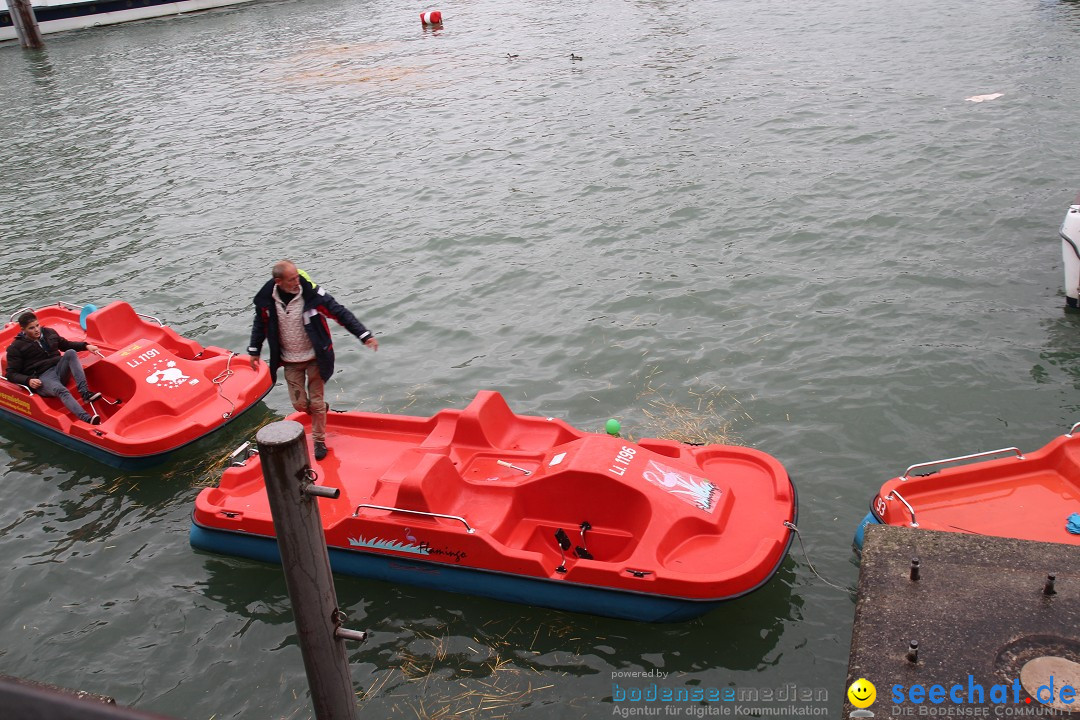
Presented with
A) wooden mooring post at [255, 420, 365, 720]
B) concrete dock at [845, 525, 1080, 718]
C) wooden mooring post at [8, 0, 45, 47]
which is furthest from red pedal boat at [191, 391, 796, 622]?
wooden mooring post at [8, 0, 45, 47]

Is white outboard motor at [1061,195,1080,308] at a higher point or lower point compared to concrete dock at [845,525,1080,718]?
lower

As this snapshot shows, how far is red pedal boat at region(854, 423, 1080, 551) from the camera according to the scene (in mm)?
8195

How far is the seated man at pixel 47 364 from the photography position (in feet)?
38.2

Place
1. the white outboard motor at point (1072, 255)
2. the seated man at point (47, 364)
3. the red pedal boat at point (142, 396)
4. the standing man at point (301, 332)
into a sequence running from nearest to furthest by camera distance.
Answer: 1. the standing man at point (301, 332)
2. the red pedal boat at point (142, 396)
3. the seated man at point (47, 364)
4. the white outboard motor at point (1072, 255)

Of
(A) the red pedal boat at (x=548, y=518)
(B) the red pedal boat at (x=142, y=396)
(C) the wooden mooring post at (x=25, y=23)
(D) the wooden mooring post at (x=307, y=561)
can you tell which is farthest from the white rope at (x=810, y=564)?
(C) the wooden mooring post at (x=25, y=23)

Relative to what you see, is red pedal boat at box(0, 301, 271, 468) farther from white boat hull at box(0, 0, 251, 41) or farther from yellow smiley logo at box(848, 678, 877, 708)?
white boat hull at box(0, 0, 251, 41)

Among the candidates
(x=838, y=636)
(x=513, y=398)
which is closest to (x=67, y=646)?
(x=513, y=398)

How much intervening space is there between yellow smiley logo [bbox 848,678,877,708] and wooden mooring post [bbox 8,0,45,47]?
4847 cm

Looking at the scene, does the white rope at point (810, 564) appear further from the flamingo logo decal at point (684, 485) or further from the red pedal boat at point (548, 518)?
the flamingo logo decal at point (684, 485)

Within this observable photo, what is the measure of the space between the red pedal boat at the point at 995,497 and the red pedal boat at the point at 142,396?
26.5 feet

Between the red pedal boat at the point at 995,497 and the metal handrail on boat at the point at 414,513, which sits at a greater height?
the metal handrail on boat at the point at 414,513

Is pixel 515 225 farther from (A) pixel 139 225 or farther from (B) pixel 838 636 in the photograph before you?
(B) pixel 838 636

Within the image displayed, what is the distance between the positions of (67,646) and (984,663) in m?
8.35

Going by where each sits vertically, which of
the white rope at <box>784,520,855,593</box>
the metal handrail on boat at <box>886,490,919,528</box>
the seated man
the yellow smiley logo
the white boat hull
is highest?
the white boat hull
